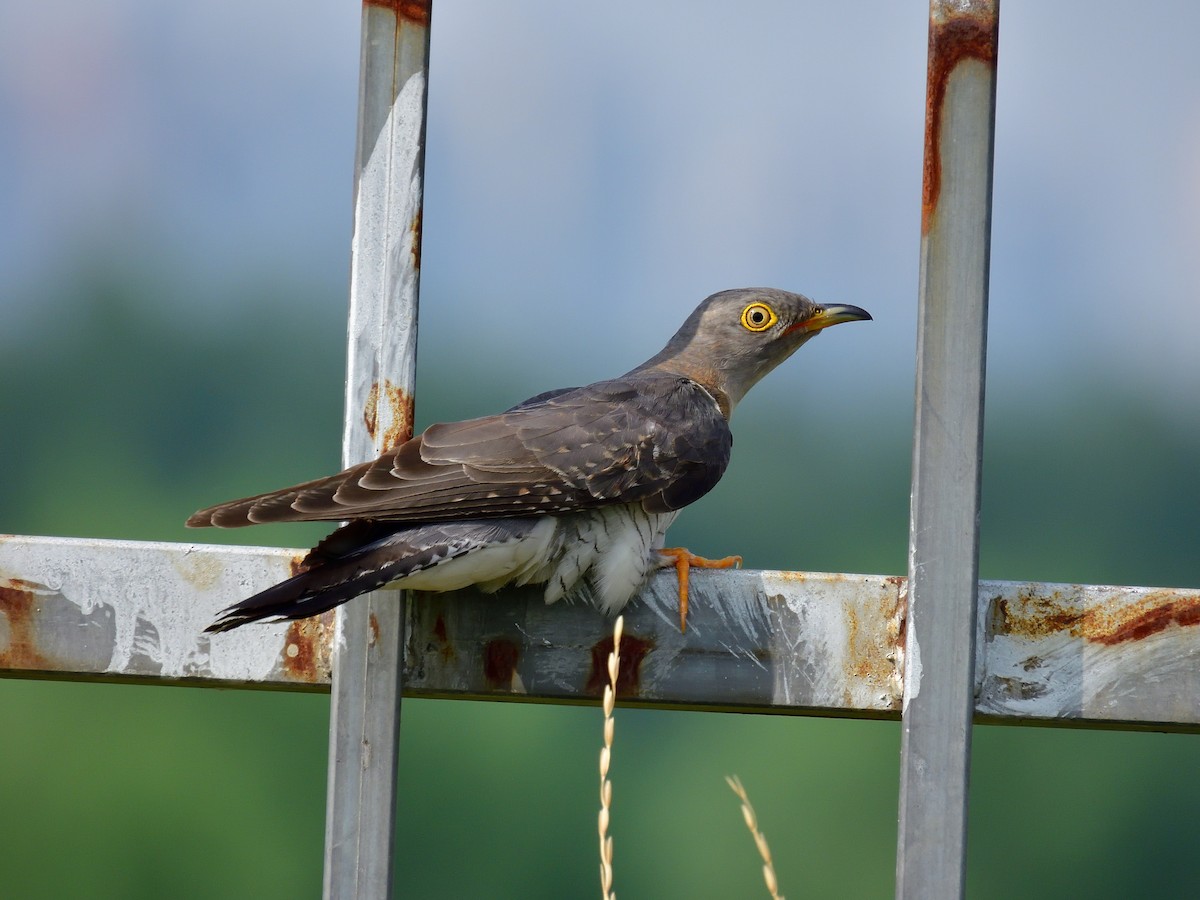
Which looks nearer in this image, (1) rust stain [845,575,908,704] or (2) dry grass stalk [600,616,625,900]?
(2) dry grass stalk [600,616,625,900]

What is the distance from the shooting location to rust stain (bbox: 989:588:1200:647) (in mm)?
1812

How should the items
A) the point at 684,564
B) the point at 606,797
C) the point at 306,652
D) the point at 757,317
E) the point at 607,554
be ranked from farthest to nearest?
the point at 757,317
the point at 607,554
the point at 684,564
the point at 306,652
the point at 606,797

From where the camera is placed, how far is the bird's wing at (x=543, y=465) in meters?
1.85

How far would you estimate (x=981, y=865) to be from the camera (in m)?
22.5

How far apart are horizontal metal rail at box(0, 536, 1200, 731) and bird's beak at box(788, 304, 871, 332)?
144cm

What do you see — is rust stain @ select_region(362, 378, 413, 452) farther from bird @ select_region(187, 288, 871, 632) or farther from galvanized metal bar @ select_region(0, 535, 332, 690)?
galvanized metal bar @ select_region(0, 535, 332, 690)

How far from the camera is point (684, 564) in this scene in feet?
6.77

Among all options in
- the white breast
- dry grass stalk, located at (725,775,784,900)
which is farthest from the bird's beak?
dry grass stalk, located at (725,775,784,900)

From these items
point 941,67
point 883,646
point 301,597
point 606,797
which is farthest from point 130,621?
point 941,67

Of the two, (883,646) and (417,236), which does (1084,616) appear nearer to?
(883,646)

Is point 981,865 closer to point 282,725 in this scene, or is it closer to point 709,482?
point 282,725

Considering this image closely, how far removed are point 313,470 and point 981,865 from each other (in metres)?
14.1

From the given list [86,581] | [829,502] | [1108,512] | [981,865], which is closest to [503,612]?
[86,581]

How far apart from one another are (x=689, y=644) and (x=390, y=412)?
538 millimetres
